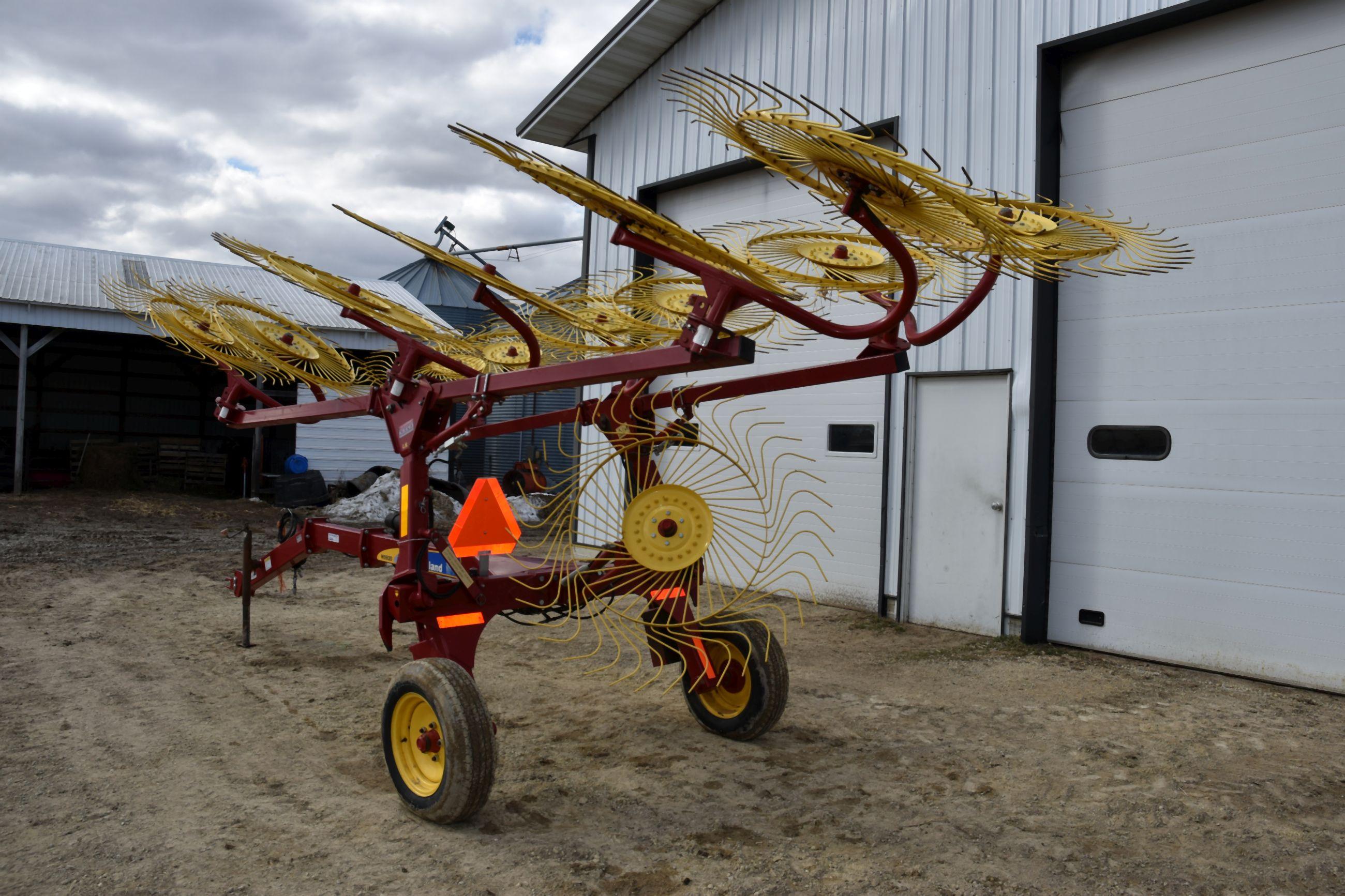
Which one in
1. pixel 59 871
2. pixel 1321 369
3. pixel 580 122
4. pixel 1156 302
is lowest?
pixel 59 871

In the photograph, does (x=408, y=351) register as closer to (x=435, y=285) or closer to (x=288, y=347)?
(x=288, y=347)

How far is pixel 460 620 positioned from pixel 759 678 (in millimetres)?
1463

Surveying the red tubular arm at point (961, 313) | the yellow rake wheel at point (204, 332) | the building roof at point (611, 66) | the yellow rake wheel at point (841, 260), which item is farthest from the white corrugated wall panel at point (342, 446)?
the red tubular arm at point (961, 313)

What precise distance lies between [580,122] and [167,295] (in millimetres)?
6959

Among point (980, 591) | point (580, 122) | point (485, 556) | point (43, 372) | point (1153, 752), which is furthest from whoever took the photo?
point (43, 372)

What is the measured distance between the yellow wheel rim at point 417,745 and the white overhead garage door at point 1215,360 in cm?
516

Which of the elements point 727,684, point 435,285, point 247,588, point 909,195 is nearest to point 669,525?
point 727,684

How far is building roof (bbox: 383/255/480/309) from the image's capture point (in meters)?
26.5

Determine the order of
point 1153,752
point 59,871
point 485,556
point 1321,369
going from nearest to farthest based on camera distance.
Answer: point 59,871 → point 485,556 → point 1153,752 → point 1321,369

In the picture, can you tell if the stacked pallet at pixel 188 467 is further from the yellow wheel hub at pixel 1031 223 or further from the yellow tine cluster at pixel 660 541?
the yellow wheel hub at pixel 1031 223

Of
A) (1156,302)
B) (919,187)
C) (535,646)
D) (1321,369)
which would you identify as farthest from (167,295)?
(1321,369)

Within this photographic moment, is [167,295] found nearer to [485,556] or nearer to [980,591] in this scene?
[485,556]

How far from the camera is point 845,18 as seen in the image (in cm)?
843

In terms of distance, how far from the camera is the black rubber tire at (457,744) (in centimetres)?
325
